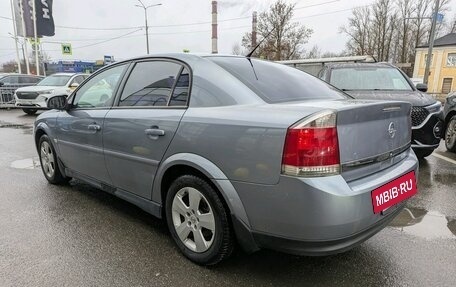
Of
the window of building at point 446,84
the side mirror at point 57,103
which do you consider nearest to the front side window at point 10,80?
the side mirror at point 57,103

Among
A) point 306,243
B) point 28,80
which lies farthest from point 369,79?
point 28,80

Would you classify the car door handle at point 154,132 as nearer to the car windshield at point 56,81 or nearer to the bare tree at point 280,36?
the car windshield at point 56,81

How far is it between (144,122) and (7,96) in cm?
1784

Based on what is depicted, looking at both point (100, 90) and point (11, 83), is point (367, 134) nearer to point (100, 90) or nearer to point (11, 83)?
point (100, 90)

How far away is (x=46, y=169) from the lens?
4.86 meters

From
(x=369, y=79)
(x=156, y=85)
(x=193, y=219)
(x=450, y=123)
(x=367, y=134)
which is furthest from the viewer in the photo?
(x=450, y=123)

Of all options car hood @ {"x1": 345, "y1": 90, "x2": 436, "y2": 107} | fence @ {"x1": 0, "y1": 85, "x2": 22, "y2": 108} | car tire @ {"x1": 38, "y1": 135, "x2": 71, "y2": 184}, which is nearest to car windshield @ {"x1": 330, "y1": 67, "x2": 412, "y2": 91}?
car hood @ {"x1": 345, "y1": 90, "x2": 436, "y2": 107}

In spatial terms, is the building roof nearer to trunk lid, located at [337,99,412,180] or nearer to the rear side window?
trunk lid, located at [337,99,412,180]

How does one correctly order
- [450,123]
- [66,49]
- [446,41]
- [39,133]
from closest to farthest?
1. [39,133]
2. [450,123]
3. [66,49]
4. [446,41]

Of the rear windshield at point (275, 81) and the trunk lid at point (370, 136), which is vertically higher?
Answer: the rear windshield at point (275, 81)

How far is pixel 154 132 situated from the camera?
9.29 feet

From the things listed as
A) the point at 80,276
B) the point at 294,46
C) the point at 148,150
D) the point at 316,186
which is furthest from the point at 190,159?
the point at 294,46

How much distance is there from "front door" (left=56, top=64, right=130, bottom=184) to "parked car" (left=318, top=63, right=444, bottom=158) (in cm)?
392

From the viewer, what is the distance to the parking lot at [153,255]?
8.41ft
